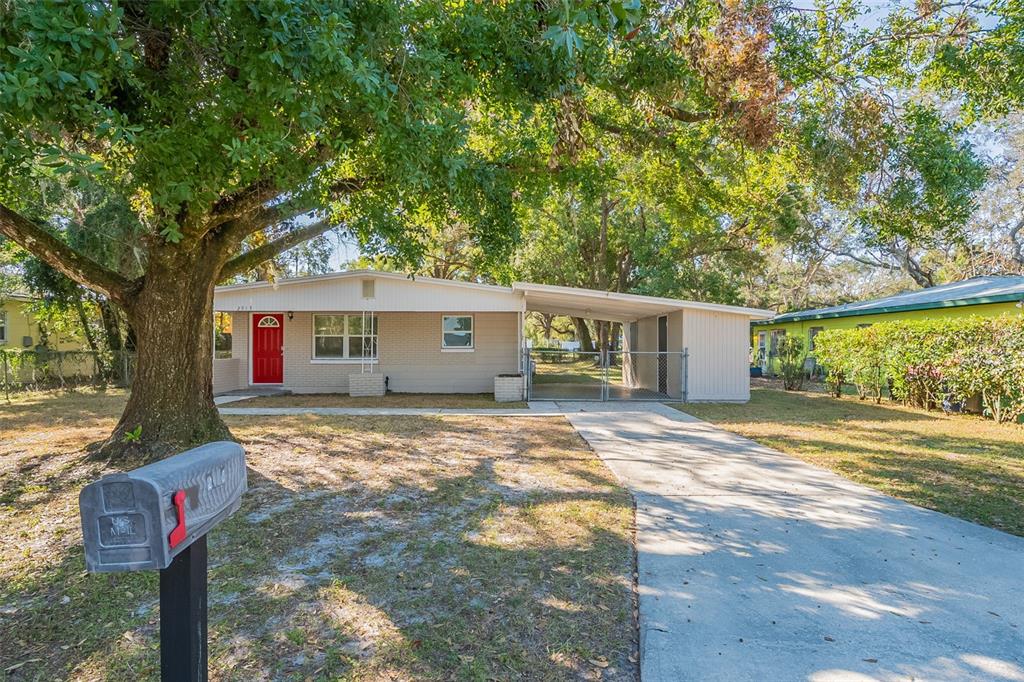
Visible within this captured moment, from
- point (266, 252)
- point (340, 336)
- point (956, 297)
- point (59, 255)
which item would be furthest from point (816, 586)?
point (956, 297)

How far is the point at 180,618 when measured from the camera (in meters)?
1.49

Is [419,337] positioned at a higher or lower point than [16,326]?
lower

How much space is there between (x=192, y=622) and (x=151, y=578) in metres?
2.56

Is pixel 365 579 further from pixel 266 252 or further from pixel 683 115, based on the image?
pixel 683 115

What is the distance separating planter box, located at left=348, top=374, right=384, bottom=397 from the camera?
14.7 meters

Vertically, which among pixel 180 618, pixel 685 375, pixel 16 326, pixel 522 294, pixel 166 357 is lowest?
pixel 685 375

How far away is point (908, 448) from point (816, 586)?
18.9 feet

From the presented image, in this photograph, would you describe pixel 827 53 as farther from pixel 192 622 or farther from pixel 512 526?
pixel 192 622

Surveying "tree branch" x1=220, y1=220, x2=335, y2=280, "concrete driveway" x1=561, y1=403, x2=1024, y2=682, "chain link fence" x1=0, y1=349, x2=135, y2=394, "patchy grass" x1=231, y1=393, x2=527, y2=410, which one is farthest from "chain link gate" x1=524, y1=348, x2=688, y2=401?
"chain link fence" x1=0, y1=349, x2=135, y2=394

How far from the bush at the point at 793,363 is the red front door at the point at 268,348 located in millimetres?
15413

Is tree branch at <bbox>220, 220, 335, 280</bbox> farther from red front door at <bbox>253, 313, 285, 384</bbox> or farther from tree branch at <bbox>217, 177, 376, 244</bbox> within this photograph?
red front door at <bbox>253, 313, 285, 384</bbox>

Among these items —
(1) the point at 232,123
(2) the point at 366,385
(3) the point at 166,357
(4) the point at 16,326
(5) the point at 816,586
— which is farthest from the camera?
(4) the point at 16,326

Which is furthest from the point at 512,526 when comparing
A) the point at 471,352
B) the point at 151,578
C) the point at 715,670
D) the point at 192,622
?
the point at 471,352

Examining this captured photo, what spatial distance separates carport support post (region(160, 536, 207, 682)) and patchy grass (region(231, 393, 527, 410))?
1083cm
